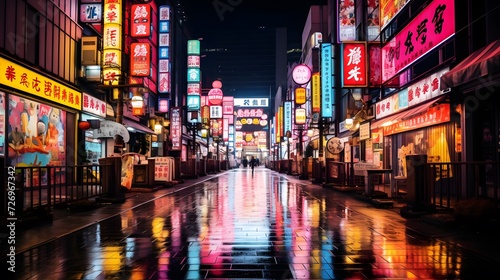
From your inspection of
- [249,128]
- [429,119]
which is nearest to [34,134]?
[429,119]

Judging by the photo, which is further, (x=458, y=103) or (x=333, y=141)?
(x=333, y=141)

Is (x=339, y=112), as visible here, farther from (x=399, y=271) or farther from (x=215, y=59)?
(x=215, y=59)

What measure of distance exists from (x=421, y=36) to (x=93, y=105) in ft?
61.8

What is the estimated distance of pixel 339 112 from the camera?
39.8 meters

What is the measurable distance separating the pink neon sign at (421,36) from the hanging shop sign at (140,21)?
15465 mm

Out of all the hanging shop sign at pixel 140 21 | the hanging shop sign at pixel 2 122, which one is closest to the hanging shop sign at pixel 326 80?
the hanging shop sign at pixel 140 21

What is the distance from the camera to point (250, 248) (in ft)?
23.2

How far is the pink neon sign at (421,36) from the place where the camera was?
1393 centimetres

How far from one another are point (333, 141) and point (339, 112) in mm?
16793

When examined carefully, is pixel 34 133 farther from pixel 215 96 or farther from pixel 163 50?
pixel 215 96

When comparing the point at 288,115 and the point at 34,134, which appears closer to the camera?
the point at 34,134

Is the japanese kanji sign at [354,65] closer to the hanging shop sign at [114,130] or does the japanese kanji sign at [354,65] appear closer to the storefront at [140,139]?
the hanging shop sign at [114,130]

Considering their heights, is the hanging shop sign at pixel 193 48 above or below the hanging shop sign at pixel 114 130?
above

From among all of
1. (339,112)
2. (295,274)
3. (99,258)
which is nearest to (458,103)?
(295,274)
